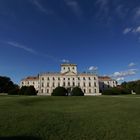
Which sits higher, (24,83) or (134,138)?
(24,83)

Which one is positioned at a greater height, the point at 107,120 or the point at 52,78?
the point at 52,78

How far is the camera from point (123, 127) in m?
10.6

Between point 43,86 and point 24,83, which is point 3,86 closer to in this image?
point 43,86

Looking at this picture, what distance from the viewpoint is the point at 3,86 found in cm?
8706

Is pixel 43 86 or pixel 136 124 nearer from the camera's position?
pixel 136 124

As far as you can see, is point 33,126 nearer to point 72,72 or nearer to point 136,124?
point 136,124

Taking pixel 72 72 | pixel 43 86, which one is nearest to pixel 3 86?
pixel 43 86

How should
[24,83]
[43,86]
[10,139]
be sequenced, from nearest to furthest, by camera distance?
[10,139], [43,86], [24,83]

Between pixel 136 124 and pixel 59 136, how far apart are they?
4792 millimetres

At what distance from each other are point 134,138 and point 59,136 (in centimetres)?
354

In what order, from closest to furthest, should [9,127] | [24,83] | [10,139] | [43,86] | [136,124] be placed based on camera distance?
[10,139]
[9,127]
[136,124]
[43,86]
[24,83]

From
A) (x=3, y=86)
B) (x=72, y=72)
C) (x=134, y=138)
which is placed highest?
(x=72, y=72)

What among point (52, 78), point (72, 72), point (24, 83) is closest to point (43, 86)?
point (52, 78)

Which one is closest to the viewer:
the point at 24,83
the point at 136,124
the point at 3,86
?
the point at 136,124
